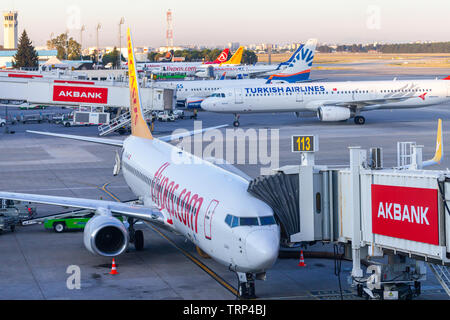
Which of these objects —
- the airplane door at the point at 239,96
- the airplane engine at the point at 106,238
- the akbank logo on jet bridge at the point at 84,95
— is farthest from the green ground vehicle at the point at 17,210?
the airplane door at the point at 239,96

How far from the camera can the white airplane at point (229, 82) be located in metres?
94.4

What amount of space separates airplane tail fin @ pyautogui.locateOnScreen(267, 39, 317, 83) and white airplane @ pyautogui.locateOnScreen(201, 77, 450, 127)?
75.1ft

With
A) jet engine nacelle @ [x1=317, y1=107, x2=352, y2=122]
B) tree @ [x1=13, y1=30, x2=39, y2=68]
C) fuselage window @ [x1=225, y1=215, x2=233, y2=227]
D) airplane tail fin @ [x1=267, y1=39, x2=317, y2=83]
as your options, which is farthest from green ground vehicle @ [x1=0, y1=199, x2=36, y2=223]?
tree @ [x1=13, y1=30, x2=39, y2=68]

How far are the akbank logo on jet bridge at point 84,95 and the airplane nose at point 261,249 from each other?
5172 cm

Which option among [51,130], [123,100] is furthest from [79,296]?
[51,130]

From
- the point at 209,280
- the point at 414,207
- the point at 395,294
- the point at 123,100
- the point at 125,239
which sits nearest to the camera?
the point at 414,207

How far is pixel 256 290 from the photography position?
73.9 feet

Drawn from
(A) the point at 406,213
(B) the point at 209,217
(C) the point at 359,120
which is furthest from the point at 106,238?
(C) the point at 359,120

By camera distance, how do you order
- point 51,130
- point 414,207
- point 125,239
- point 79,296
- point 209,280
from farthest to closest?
1. point 51,130
2. point 125,239
3. point 209,280
4. point 79,296
5. point 414,207

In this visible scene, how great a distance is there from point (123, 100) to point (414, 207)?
54302mm

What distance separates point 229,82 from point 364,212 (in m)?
79.2
